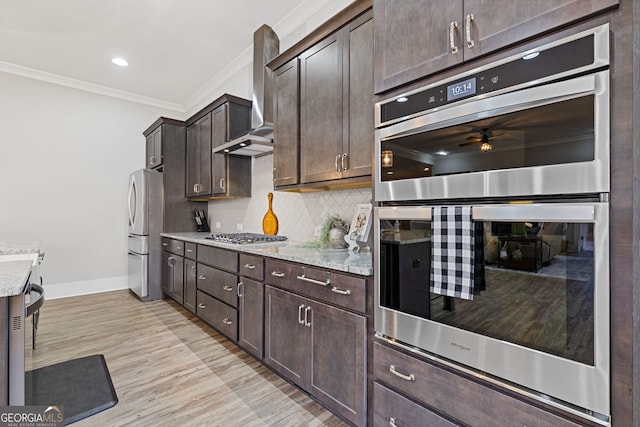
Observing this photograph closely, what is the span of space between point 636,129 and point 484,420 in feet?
3.44

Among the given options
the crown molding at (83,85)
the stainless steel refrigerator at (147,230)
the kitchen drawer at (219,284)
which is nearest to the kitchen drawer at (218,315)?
the kitchen drawer at (219,284)

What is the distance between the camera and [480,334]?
44.4 inches

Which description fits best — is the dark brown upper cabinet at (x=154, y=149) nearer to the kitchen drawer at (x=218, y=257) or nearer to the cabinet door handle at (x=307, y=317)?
the kitchen drawer at (x=218, y=257)

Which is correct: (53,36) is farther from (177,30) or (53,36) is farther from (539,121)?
(539,121)

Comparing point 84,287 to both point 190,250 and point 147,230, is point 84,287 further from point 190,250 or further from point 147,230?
point 190,250

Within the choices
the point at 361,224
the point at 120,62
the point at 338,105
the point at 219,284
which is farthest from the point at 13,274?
the point at 120,62

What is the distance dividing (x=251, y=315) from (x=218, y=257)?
0.76 m

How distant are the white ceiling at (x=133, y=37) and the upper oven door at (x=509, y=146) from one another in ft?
7.88

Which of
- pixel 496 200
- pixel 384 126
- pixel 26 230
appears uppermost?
pixel 384 126

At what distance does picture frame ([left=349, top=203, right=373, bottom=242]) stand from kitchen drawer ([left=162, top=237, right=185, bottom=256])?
2472mm

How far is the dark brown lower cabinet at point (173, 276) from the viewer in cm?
376

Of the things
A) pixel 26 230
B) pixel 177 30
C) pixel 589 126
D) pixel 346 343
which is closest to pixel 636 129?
pixel 589 126

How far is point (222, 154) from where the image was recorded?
143 inches

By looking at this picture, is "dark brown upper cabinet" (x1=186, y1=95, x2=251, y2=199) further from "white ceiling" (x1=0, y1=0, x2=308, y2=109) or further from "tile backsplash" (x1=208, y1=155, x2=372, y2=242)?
"white ceiling" (x1=0, y1=0, x2=308, y2=109)
